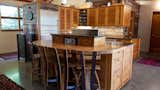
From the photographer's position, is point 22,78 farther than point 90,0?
No

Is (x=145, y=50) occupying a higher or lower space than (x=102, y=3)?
lower

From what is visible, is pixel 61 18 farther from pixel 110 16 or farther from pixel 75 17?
pixel 110 16

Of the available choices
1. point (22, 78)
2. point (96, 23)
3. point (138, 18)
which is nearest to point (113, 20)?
point (96, 23)

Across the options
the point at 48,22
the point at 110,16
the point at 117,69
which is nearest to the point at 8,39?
the point at 48,22

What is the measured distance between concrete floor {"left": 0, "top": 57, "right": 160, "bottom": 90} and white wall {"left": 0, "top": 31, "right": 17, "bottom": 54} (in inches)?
67.1

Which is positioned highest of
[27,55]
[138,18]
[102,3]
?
[102,3]

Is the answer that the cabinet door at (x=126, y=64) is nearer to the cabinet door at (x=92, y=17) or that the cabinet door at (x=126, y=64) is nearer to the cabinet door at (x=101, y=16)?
the cabinet door at (x=101, y=16)

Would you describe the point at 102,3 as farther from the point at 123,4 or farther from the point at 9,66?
the point at 9,66

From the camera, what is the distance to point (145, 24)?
802 cm

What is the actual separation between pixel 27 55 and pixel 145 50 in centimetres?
601

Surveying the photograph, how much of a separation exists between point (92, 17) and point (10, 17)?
3867 millimetres

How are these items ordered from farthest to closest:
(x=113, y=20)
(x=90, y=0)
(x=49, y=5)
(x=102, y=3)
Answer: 1. (x=90, y=0)
2. (x=102, y=3)
3. (x=113, y=20)
4. (x=49, y=5)

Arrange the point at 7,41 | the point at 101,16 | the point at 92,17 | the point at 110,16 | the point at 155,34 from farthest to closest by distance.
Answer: the point at 155,34 → the point at 7,41 → the point at 92,17 → the point at 101,16 → the point at 110,16

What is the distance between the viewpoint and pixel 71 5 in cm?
693
